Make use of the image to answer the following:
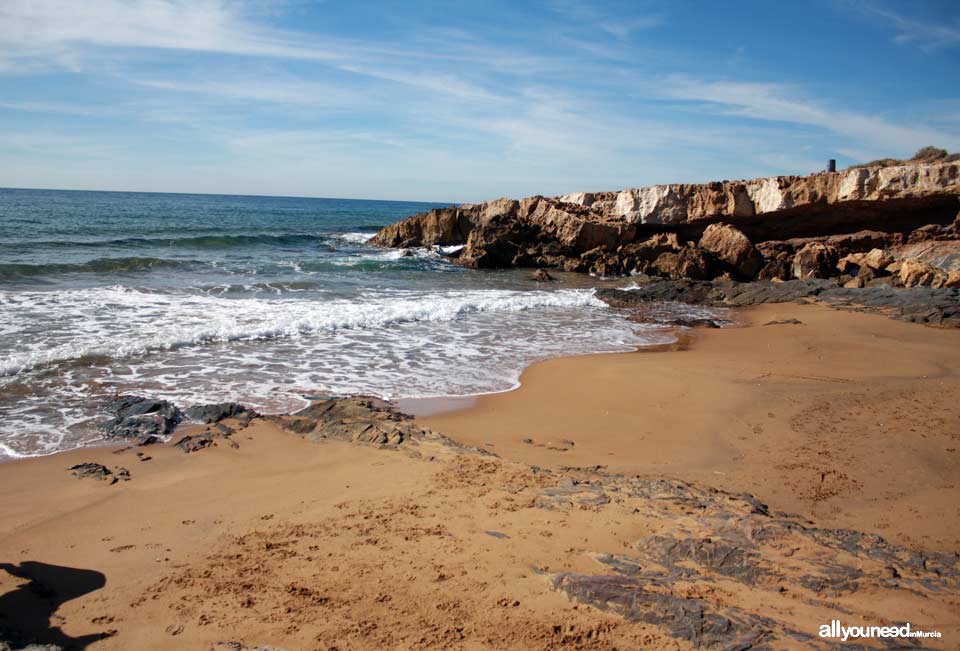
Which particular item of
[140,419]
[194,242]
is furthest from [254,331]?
[194,242]

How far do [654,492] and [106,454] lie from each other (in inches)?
198

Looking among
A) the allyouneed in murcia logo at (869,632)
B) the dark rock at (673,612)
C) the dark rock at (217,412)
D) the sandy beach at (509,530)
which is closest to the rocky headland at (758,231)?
the sandy beach at (509,530)

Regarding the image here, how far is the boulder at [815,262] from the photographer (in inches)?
717

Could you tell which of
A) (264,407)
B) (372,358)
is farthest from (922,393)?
(264,407)

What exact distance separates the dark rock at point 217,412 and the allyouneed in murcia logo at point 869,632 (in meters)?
5.63

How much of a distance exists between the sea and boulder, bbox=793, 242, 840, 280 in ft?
20.4

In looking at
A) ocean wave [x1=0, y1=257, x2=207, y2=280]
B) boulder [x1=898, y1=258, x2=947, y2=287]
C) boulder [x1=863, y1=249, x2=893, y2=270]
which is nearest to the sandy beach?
boulder [x1=898, y1=258, x2=947, y2=287]

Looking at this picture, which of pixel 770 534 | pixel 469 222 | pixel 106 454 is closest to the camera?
pixel 770 534

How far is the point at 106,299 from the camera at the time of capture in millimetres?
13109

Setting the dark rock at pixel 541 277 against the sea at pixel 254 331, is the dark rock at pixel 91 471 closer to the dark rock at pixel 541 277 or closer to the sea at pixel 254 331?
the sea at pixel 254 331

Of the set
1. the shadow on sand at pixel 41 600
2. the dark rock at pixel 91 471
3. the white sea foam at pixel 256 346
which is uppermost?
the white sea foam at pixel 256 346

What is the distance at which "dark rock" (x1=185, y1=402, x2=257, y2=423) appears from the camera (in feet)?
21.5

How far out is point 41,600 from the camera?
10.9 feet

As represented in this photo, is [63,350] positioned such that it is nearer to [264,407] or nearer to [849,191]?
[264,407]
